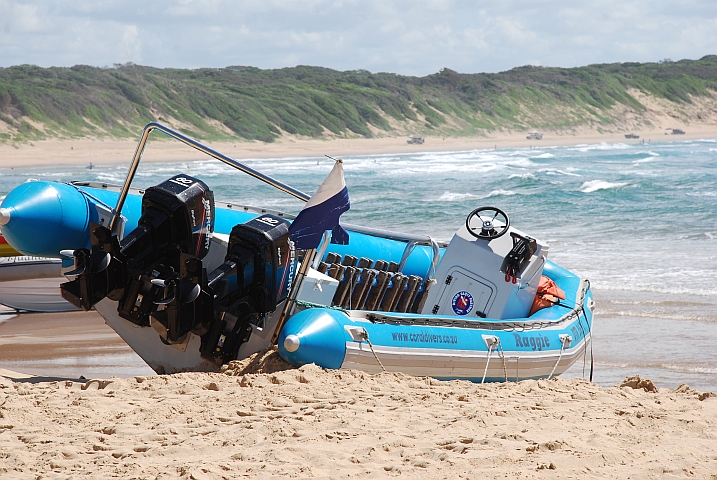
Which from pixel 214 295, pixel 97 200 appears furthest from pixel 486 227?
pixel 97 200

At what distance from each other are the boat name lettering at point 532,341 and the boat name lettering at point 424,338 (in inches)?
21.7

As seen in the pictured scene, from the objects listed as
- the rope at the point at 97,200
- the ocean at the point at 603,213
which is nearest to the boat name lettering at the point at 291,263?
the rope at the point at 97,200

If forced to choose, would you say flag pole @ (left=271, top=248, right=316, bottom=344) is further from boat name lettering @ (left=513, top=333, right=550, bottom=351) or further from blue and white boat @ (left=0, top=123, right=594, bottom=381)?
boat name lettering @ (left=513, top=333, right=550, bottom=351)

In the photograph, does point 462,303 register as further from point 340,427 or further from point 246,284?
point 340,427

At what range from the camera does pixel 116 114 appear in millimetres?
48406

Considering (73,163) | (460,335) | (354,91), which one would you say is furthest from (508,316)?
(354,91)

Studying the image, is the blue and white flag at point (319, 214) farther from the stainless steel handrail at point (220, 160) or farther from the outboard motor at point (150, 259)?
the outboard motor at point (150, 259)

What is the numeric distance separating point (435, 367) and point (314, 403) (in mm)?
1185

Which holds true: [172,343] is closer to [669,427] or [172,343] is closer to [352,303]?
[352,303]

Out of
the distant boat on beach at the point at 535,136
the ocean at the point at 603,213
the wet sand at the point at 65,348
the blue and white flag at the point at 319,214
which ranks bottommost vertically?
the wet sand at the point at 65,348

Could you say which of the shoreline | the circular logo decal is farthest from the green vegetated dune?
the circular logo decal

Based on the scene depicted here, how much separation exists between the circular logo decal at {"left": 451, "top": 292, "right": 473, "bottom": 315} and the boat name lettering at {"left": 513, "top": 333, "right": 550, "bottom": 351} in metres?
0.61

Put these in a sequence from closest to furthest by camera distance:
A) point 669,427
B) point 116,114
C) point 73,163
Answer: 1. point 669,427
2. point 73,163
3. point 116,114

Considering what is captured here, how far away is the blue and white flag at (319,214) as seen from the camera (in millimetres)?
5172
